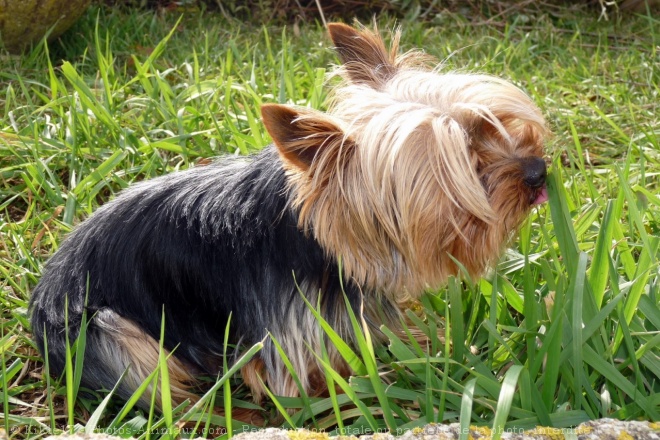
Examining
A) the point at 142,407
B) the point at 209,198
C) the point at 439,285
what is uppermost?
the point at 209,198

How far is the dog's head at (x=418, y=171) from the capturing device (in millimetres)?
2418

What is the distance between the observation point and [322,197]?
2479 millimetres

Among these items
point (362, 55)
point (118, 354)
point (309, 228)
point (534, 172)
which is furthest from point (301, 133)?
point (118, 354)

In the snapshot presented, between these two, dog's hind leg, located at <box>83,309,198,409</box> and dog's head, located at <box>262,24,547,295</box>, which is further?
dog's hind leg, located at <box>83,309,198,409</box>

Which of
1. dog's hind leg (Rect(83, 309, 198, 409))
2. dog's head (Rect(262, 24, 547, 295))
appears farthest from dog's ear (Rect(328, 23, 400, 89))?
dog's hind leg (Rect(83, 309, 198, 409))

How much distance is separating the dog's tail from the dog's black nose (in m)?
1.49

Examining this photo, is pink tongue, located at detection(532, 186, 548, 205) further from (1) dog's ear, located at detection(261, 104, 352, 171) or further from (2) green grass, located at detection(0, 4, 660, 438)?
(1) dog's ear, located at detection(261, 104, 352, 171)

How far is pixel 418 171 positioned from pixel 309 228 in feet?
1.41

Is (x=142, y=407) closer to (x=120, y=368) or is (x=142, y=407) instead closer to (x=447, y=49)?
(x=120, y=368)

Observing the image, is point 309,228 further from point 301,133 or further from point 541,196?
point 541,196

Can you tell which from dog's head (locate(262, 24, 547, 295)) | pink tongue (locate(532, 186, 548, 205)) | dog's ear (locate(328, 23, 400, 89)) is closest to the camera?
dog's head (locate(262, 24, 547, 295))

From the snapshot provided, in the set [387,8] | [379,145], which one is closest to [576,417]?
[379,145]

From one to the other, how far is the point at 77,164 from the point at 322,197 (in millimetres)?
2103

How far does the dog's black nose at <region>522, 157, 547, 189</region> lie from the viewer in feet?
8.01
